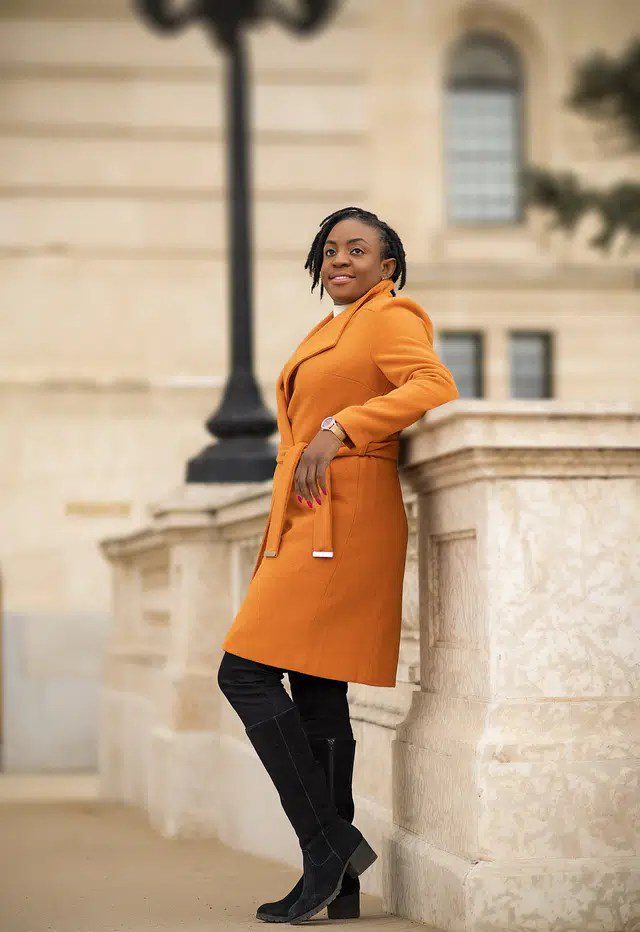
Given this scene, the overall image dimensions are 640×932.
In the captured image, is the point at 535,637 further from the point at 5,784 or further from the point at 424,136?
the point at 424,136

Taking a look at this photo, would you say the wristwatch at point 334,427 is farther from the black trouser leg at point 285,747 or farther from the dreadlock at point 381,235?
the black trouser leg at point 285,747

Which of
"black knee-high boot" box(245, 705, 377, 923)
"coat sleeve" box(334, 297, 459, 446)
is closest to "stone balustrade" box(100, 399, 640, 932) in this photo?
"coat sleeve" box(334, 297, 459, 446)

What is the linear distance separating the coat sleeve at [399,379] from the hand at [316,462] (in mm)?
61

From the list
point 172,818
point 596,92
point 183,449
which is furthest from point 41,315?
point 172,818

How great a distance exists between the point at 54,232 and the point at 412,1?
462 cm

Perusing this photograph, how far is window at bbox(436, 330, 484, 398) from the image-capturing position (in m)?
18.1

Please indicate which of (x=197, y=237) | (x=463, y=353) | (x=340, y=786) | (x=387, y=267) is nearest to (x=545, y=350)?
(x=463, y=353)

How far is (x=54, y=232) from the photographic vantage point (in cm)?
1764

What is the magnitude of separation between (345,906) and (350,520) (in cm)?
122

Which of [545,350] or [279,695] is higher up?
[545,350]

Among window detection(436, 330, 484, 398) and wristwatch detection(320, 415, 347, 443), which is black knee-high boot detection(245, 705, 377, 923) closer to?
wristwatch detection(320, 415, 347, 443)

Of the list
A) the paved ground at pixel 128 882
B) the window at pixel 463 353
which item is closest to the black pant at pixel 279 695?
the paved ground at pixel 128 882

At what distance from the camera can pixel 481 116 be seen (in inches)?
738

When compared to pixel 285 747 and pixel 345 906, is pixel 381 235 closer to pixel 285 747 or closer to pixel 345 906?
pixel 285 747
